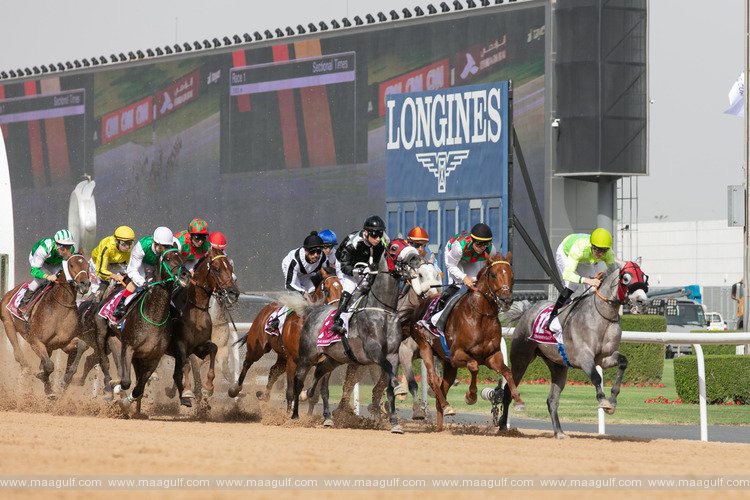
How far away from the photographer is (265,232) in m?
33.7

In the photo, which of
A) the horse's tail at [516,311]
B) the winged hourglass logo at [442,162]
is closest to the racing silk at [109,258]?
the horse's tail at [516,311]

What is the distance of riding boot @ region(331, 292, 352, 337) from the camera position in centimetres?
1288

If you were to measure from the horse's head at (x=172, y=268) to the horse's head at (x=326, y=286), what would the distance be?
1.44 metres

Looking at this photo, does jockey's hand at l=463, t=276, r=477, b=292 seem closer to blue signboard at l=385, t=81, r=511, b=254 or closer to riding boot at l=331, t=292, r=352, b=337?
riding boot at l=331, t=292, r=352, b=337

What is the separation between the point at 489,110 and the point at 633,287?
9703mm

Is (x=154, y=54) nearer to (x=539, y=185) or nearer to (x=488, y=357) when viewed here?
(x=539, y=185)

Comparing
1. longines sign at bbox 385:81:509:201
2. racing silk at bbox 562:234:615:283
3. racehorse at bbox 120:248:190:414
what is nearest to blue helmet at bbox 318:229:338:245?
racehorse at bbox 120:248:190:414

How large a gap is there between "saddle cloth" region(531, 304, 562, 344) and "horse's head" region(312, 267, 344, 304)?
206 centimetres

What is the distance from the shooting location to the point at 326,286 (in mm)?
14094

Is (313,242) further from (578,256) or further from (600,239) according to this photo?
(600,239)

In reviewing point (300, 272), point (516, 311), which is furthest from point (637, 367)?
point (516, 311)

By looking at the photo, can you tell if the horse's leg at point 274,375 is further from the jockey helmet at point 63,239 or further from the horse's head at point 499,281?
the horse's head at point 499,281

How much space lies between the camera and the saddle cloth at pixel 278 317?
1437cm

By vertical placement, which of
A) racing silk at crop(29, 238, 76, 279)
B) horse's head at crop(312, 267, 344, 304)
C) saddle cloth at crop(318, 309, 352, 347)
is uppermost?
racing silk at crop(29, 238, 76, 279)
